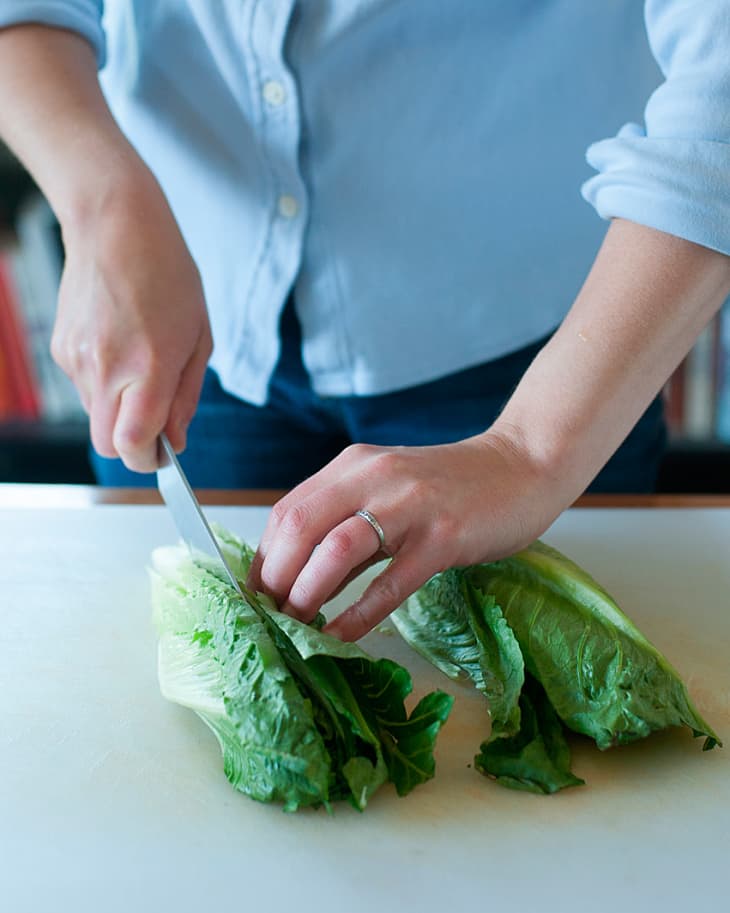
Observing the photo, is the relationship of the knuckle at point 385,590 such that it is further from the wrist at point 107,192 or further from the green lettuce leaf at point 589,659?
the wrist at point 107,192

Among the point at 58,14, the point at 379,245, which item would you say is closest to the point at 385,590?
the point at 379,245

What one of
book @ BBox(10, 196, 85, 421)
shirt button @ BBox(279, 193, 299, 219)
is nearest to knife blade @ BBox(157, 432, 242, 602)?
shirt button @ BBox(279, 193, 299, 219)

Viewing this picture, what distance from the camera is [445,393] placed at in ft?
4.58

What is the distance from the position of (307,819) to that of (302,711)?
0.09 metres

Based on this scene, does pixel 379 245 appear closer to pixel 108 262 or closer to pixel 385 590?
pixel 108 262

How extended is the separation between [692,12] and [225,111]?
59cm

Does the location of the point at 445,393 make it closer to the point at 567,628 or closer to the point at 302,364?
the point at 302,364

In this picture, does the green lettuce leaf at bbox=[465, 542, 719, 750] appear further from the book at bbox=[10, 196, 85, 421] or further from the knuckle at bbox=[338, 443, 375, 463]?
the book at bbox=[10, 196, 85, 421]

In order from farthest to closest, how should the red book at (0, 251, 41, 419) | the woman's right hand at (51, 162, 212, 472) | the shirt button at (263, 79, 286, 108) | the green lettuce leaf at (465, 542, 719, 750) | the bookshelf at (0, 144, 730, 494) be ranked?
the red book at (0, 251, 41, 419), the bookshelf at (0, 144, 730, 494), the shirt button at (263, 79, 286, 108), the woman's right hand at (51, 162, 212, 472), the green lettuce leaf at (465, 542, 719, 750)

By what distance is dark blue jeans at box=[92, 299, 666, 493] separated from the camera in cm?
140

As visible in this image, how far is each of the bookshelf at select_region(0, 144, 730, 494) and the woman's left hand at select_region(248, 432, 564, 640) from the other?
214 cm

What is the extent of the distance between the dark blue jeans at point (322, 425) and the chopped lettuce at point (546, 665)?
423 millimetres

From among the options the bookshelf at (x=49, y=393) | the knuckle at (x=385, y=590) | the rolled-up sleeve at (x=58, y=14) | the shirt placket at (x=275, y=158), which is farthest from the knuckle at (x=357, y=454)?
the bookshelf at (x=49, y=393)

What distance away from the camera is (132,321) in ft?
3.72
